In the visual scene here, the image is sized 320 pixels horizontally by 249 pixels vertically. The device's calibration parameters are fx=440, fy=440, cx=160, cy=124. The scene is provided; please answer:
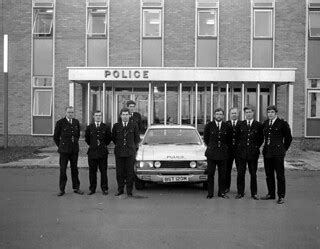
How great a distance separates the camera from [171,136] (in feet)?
33.8

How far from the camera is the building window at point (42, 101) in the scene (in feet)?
65.7

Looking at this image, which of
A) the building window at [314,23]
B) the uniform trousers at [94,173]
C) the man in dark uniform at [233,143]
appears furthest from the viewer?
the building window at [314,23]

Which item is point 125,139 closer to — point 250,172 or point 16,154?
point 250,172

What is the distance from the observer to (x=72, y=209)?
7324mm

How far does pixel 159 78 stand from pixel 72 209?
10761 millimetres

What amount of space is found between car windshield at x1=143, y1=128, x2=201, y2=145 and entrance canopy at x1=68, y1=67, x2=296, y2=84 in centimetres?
713

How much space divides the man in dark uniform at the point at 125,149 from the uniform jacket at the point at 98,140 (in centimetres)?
18

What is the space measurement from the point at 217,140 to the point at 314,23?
13525mm

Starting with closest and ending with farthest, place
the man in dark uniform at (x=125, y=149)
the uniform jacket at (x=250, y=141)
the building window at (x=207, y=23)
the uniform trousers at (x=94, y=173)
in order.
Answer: the uniform jacket at (x=250, y=141)
the man in dark uniform at (x=125, y=149)
the uniform trousers at (x=94, y=173)
the building window at (x=207, y=23)

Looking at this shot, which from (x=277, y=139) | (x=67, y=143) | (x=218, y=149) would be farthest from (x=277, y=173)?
(x=67, y=143)

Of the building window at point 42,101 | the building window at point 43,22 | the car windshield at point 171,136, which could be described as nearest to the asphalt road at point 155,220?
the car windshield at point 171,136

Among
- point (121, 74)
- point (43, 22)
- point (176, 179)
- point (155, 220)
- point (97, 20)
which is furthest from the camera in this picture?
point (43, 22)

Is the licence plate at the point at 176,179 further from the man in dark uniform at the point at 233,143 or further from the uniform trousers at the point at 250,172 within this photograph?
the uniform trousers at the point at 250,172

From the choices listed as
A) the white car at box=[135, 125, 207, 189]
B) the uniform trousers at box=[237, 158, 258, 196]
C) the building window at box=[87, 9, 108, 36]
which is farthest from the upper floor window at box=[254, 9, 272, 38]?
the uniform trousers at box=[237, 158, 258, 196]
